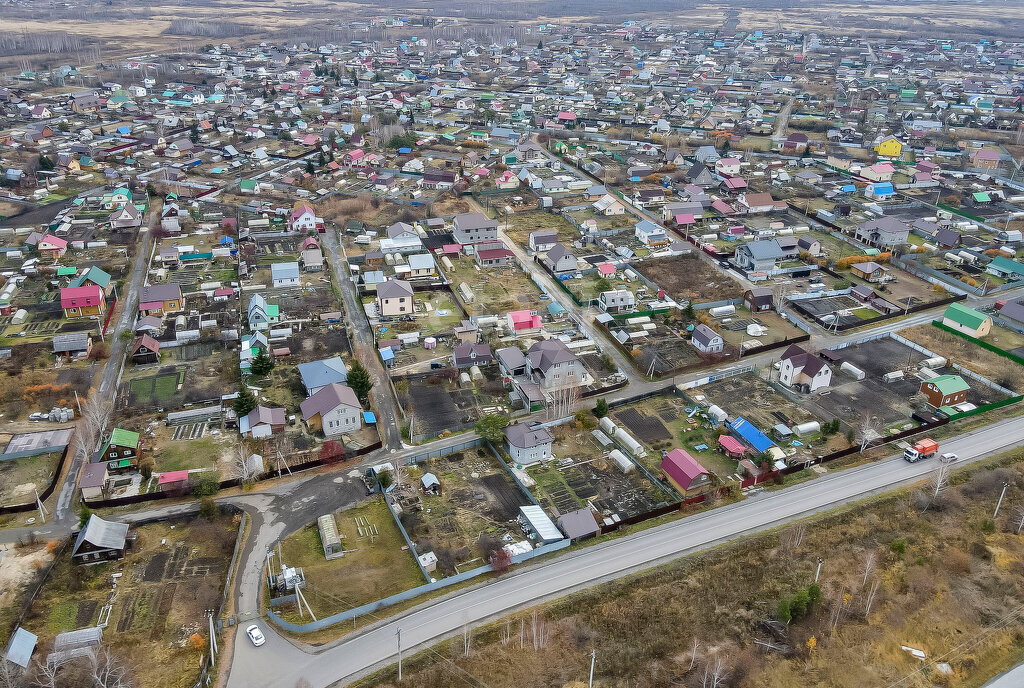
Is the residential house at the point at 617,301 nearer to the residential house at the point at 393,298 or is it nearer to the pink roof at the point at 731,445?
the residential house at the point at 393,298

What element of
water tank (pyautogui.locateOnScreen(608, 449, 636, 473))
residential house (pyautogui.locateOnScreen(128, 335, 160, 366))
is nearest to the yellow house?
water tank (pyautogui.locateOnScreen(608, 449, 636, 473))

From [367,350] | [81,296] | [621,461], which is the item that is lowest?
[367,350]

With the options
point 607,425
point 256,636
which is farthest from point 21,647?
point 607,425

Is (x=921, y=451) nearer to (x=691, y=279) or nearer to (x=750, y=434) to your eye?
(x=750, y=434)

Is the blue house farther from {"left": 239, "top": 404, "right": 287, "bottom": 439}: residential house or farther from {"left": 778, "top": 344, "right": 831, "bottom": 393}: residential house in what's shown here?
{"left": 239, "top": 404, "right": 287, "bottom": 439}: residential house

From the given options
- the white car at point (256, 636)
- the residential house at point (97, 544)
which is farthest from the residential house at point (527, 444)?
the residential house at point (97, 544)

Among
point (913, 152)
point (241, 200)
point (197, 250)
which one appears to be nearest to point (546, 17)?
point (913, 152)
